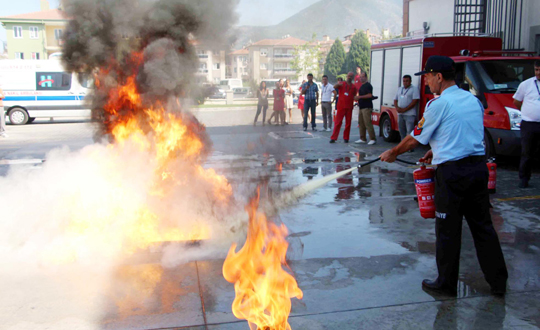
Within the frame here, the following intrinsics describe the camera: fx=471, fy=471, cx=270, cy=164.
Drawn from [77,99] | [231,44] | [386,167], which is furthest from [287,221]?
[77,99]

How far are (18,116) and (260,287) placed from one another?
1931cm

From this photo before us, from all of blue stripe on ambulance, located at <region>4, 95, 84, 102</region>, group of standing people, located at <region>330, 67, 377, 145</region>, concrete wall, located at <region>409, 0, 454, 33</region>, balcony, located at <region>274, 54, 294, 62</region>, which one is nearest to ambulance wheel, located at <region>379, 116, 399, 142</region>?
group of standing people, located at <region>330, 67, 377, 145</region>

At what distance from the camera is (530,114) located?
6.84 m

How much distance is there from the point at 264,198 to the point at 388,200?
181cm

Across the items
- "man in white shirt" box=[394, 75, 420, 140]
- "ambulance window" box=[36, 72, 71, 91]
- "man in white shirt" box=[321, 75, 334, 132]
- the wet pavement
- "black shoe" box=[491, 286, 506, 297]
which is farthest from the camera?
"ambulance window" box=[36, 72, 71, 91]

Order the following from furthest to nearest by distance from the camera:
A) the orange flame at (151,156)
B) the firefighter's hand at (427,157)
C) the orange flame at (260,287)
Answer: the orange flame at (151,156) → the firefighter's hand at (427,157) → the orange flame at (260,287)

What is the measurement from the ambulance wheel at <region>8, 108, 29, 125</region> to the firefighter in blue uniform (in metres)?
19.2

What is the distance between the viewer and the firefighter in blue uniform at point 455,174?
11.7 feet

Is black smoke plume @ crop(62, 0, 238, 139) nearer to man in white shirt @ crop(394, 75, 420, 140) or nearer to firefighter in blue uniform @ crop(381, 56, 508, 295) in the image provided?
firefighter in blue uniform @ crop(381, 56, 508, 295)

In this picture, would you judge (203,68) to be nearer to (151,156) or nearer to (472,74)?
(151,156)

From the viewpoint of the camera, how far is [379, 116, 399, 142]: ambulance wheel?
12.5 meters

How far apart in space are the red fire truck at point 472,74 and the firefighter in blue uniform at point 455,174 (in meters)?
4.25

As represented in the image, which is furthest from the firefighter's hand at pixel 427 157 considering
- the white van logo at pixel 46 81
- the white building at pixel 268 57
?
the white van logo at pixel 46 81

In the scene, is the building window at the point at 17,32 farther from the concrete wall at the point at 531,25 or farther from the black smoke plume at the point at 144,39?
the black smoke plume at the point at 144,39
